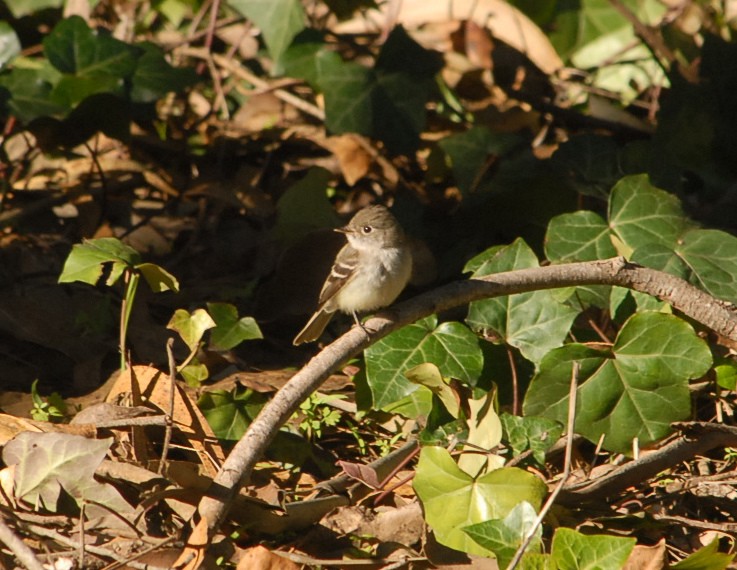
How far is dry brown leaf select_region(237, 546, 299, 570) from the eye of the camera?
3.63m

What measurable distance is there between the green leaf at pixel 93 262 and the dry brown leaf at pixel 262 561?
149cm

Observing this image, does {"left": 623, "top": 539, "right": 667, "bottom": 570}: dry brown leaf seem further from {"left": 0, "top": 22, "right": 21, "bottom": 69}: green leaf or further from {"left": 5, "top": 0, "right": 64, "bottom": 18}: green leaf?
{"left": 5, "top": 0, "right": 64, "bottom": 18}: green leaf

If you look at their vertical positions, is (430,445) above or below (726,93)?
below

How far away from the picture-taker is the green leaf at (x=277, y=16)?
6.86 meters

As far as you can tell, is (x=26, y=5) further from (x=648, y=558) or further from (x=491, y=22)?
(x=648, y=558)

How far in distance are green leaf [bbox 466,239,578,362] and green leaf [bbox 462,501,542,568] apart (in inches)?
53.3

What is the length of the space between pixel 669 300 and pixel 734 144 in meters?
2.91

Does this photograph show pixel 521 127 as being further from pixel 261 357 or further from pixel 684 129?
pixel 261 357

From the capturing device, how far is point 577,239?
5.31 meters

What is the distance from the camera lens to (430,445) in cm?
416

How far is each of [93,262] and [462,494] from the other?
205cm

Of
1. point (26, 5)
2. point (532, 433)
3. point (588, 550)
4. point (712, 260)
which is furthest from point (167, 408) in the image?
point (26, 5)

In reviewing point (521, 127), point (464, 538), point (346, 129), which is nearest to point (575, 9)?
point (521, 127)

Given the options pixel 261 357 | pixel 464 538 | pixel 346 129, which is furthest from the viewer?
pixel 346 129
